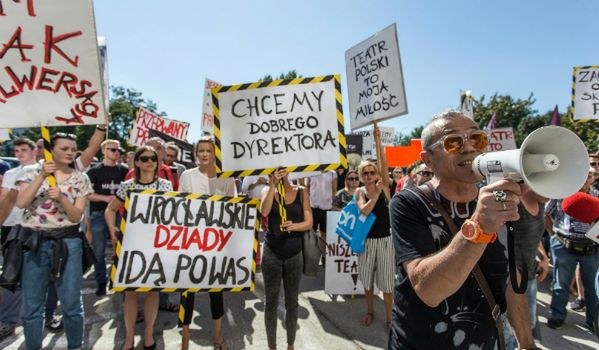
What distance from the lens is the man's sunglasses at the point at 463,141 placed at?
135 centimetres

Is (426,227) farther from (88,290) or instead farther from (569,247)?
(88,290)

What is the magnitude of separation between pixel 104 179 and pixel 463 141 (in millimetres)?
5153

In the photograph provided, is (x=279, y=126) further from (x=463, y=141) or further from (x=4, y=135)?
(x=4, y=135)

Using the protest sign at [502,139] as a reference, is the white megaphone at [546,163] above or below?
below

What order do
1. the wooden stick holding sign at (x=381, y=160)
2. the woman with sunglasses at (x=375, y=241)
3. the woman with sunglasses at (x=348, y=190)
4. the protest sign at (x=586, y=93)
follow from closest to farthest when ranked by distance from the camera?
the wooden stick holding sign at (x=381, y=160) < the woman with sunglasses at (x=375, y=241) < the woman with sunglasses at (x=348, y=190) < the protest sign at (x=586, y=93)

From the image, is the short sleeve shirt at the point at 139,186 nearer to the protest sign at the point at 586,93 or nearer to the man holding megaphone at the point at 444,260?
the man holding megaphone at the point at 444,260

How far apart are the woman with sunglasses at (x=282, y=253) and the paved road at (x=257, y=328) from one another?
530 mm

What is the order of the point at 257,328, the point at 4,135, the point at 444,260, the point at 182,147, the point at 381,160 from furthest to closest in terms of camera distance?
the point at 182,147 → the point at 4,135 → the point at 257,328 → the point at 381,160 → the point at 444,260

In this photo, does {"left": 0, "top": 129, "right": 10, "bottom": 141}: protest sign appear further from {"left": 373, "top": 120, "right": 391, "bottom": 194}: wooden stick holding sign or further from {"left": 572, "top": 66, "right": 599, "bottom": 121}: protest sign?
{"left": 572, "top": 66, "right": 599, "bottom": 121}: protest sign

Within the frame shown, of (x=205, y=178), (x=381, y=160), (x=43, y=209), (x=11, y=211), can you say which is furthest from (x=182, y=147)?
(x=381, y=160)

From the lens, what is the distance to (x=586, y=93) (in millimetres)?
6090

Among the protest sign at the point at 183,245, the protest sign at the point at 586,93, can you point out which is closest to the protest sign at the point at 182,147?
the protest sign at the point at 183,245

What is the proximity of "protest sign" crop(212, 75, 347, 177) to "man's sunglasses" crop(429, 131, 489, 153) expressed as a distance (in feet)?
5.82

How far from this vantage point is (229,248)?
3.37 metres
